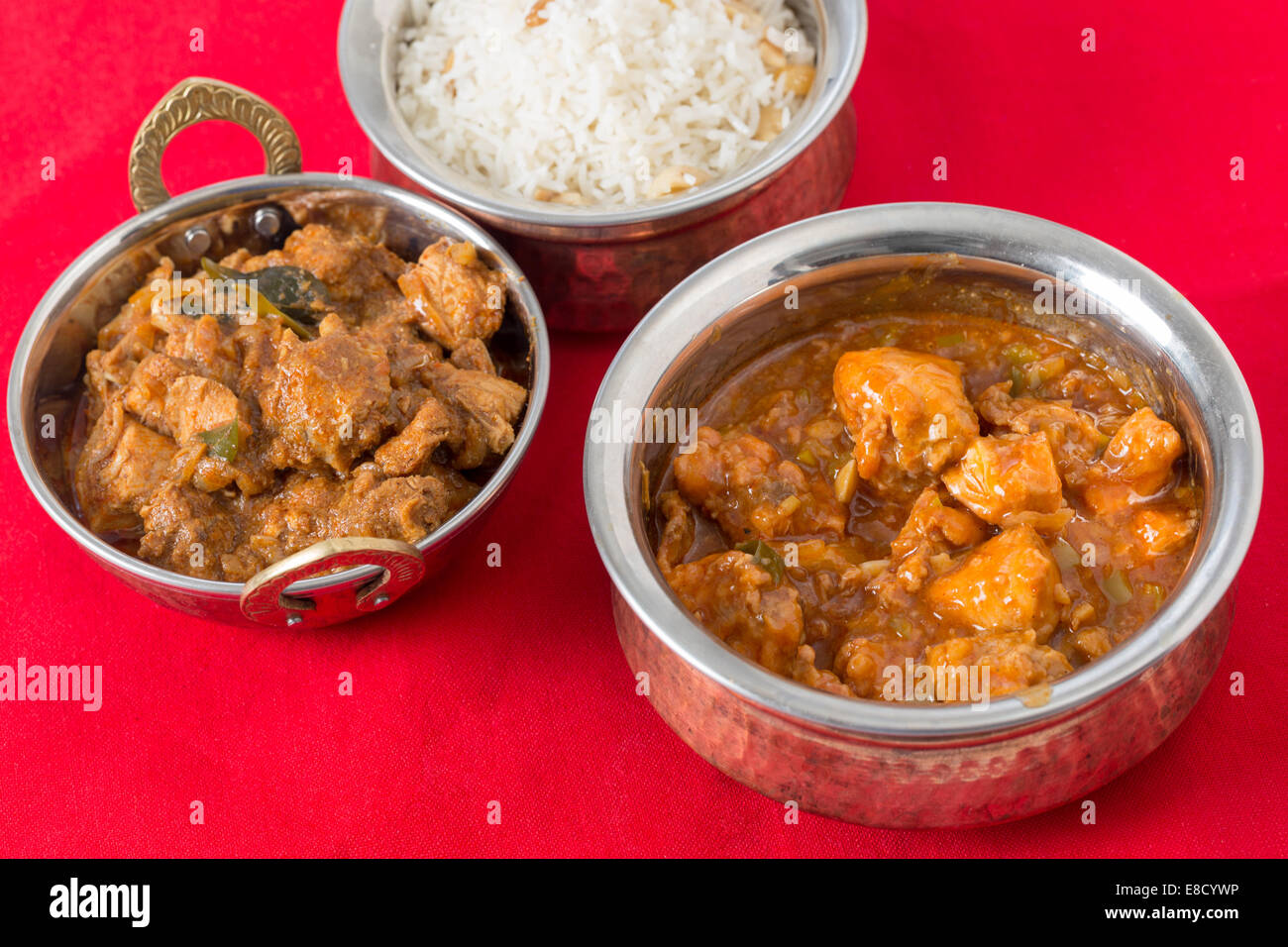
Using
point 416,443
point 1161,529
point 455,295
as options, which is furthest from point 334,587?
point 1161,529

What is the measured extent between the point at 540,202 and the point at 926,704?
4.96 ft

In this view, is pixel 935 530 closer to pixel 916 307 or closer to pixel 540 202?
pixel 916 307

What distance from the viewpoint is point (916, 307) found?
8.21 ft

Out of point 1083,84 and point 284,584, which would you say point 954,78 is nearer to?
point 1083,84

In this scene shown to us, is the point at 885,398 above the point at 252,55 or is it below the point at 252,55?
below

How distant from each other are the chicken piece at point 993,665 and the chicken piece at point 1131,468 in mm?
353

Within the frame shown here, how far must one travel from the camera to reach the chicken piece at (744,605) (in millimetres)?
2039

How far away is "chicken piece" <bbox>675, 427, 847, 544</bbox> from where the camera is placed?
7.32 ft

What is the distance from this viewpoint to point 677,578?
2.14 metres

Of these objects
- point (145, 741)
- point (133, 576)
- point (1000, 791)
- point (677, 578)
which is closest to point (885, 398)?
point (677, 578)

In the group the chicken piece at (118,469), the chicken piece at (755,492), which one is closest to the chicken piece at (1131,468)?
the chicken piece at (755,492)

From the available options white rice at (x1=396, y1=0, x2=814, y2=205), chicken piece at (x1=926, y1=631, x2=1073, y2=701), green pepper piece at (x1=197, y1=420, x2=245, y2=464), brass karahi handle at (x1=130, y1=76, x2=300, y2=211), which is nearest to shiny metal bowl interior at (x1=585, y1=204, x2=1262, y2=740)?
chicken piece at (x1=926, y1=631, x2=1073, y2=701)

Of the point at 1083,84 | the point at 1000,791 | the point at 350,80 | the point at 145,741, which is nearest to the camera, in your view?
the point at 1000,791

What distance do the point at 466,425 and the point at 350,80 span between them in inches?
41.8
